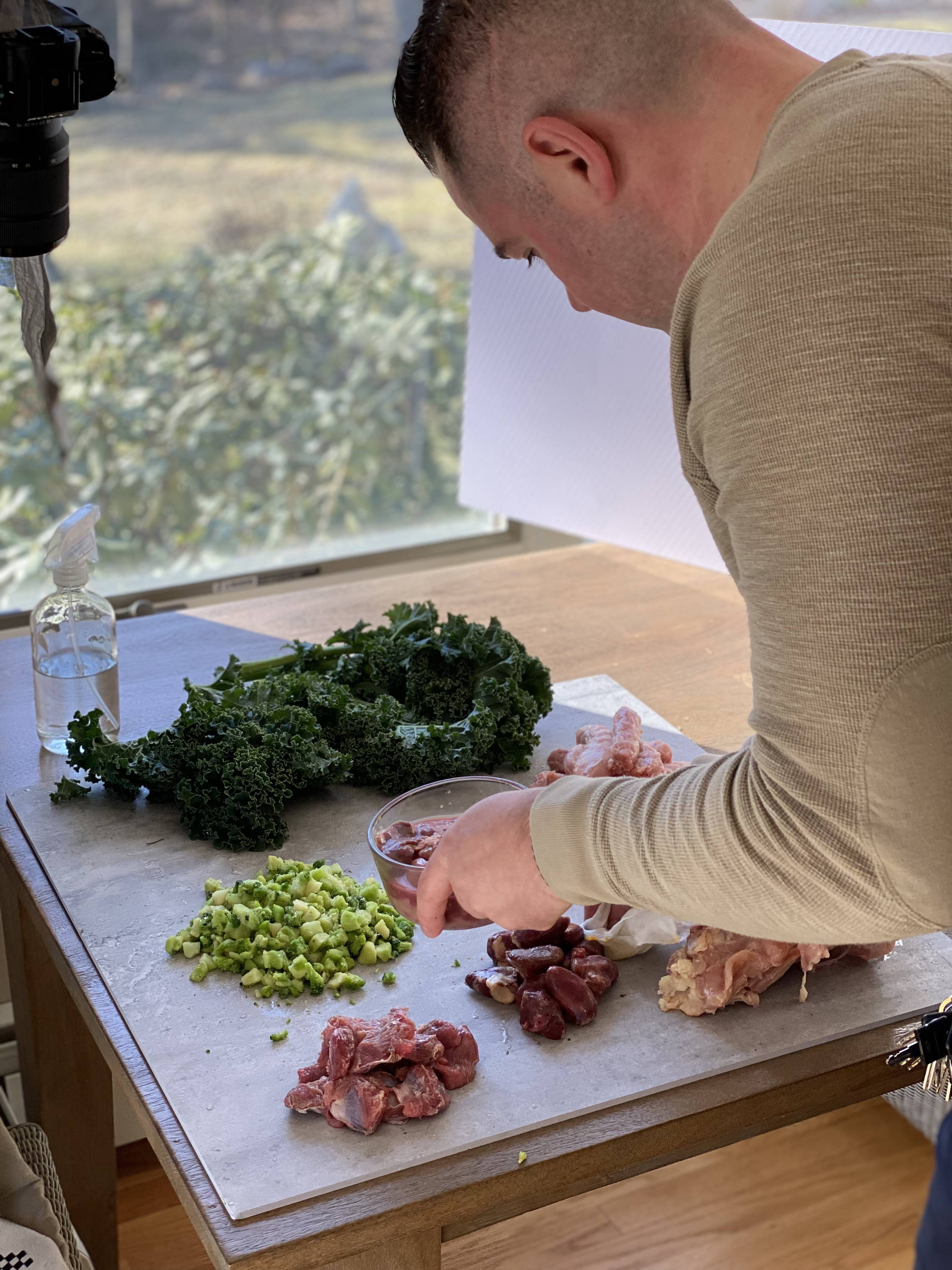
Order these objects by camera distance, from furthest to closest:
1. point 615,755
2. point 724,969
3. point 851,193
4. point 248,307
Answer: point 248,307, point 615,755, point 724,969, point 851,193

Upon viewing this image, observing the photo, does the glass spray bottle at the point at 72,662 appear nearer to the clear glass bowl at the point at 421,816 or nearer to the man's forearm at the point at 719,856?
the clear glass bowl at the point at 421,816

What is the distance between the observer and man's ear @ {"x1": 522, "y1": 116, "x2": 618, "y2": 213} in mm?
960

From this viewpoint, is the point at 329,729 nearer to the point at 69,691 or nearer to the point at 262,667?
the point at 262,667

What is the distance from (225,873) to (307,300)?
4.97 feet

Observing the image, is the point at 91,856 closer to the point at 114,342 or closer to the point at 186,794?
the point at 186,794

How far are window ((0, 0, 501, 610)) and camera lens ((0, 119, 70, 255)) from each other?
3.23 ft

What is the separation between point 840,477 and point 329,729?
897 millimetres

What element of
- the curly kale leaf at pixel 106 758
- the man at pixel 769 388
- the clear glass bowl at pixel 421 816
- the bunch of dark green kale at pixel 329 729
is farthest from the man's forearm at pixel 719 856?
the curly kale leaf at pixel 106 758

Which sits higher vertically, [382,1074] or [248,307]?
[248,307]

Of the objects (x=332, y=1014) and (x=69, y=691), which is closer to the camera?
(x=332, y=1014)

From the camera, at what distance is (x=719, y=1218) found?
221 cm

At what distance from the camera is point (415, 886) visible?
1.14 metres

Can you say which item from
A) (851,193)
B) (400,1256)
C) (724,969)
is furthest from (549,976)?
(851,193)

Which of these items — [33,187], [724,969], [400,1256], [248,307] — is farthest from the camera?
[248,307]
